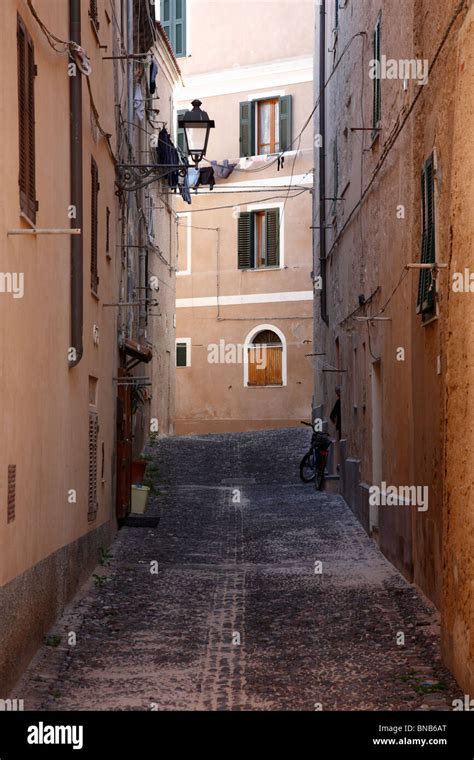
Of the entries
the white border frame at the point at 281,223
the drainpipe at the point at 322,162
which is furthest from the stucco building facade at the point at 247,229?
the drainpipe at the point at 322,162

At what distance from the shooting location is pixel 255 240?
34.0 m

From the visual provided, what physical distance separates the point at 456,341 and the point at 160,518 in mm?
9891

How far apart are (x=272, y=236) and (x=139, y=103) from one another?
12179mm

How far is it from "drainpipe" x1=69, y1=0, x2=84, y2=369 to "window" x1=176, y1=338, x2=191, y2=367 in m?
23.2

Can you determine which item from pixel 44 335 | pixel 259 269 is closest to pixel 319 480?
pixel 44 335

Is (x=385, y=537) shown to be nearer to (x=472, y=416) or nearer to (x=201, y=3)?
(x=472, y=416)

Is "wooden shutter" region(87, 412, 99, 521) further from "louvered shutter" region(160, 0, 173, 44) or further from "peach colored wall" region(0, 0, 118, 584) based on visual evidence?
"louvered shutter" region(160, 0, 173, 44)

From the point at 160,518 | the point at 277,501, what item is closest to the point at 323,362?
the point at 277,501

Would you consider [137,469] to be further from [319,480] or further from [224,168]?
[224,168]

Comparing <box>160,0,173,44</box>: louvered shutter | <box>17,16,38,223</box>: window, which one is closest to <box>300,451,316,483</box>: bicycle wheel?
<box>17,16,38,223</box>: window

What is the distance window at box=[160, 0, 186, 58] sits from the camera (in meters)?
35.0

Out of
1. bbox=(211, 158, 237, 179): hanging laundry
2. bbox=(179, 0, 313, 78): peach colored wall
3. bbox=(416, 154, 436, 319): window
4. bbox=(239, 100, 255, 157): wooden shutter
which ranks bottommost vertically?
bbox=(416, 154, 436, 319): window

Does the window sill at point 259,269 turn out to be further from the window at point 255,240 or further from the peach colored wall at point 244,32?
the peach colored wall at point 244,32

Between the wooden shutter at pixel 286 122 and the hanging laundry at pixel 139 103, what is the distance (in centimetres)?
1063
